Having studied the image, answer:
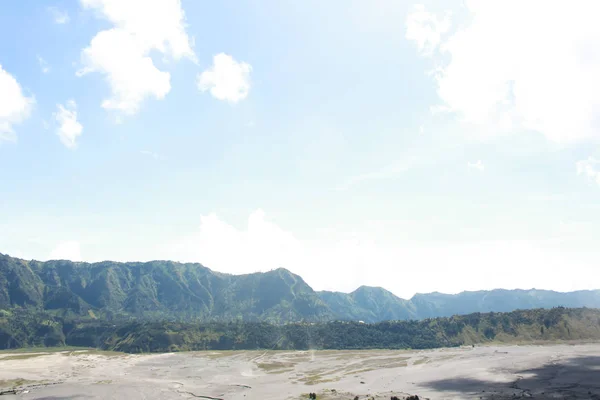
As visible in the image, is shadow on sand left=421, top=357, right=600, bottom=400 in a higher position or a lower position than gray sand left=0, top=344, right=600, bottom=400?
higher

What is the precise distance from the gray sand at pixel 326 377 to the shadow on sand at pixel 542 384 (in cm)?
22

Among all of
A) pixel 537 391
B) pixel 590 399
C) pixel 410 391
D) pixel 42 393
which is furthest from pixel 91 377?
pixel 590 399

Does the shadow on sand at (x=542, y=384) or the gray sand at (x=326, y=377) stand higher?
the shadow on sand at (x=542, y=384)

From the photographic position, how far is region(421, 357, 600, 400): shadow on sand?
93688mm

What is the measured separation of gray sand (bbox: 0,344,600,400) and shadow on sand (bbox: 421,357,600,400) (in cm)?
22

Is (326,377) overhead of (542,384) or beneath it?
beneath

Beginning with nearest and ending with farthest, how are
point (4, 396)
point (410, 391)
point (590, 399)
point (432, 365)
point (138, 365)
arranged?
1. point (590, 399)
2. point (410, 391)
3. point (4, 396)
4. point (432, 365)
5. point (138, 365)

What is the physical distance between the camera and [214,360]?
198m

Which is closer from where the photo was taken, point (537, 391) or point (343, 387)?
point (537, 391)

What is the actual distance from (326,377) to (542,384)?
63887 mm

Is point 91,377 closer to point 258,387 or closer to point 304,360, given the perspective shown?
point 258,387

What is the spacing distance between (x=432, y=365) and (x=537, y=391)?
65433mm

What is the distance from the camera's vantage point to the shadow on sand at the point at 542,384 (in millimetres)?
93688

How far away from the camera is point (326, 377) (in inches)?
5330
